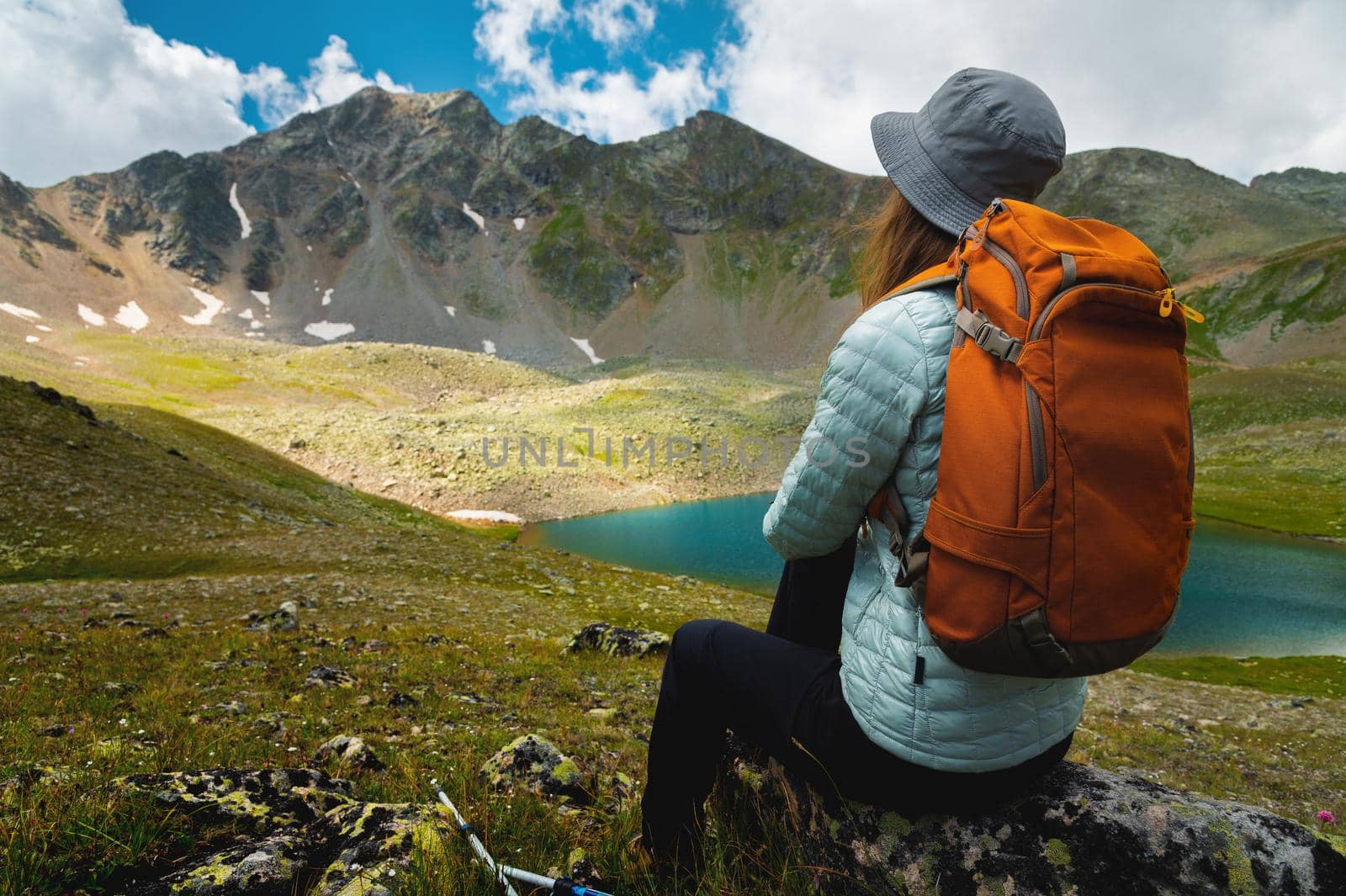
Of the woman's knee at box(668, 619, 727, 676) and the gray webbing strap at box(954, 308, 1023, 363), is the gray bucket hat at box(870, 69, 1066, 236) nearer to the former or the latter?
the gray webbing strap at box(954, 308, 1023, 363)

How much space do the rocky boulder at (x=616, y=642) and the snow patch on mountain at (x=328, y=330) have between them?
178 m

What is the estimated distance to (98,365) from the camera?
3445 inches

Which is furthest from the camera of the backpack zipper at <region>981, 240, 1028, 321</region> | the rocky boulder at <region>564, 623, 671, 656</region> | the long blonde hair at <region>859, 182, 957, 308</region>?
the rocky boulder at <region>564, 623, 671, 656</region>

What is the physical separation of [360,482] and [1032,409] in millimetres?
56403

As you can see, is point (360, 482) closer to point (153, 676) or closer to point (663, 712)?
point (153, 676)

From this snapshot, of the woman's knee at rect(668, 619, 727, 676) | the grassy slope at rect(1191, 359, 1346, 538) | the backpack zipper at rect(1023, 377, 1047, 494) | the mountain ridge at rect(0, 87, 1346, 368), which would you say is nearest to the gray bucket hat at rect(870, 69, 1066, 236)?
the backpack zipper at rect(1023, 377, 1047, 494)

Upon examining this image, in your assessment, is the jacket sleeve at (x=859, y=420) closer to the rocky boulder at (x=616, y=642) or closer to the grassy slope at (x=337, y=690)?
the grassy slope at (x=337, y=690)

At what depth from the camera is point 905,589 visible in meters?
2.68

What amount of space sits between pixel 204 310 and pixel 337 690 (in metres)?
207

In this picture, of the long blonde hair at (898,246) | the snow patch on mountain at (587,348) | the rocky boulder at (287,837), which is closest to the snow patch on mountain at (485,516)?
the rocky boulder at (287,837)

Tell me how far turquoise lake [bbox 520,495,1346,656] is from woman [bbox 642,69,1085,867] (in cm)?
2965

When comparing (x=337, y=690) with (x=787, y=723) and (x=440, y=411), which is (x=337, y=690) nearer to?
(x=787, y=723)

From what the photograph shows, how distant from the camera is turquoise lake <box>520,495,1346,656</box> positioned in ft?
85.0

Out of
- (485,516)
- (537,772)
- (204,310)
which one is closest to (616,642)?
(537,772)
